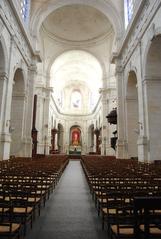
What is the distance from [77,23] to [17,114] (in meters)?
13.8

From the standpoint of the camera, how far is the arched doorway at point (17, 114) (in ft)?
52.0

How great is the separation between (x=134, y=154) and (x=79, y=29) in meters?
16.4

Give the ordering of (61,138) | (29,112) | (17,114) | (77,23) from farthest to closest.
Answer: (61,138), (77,23), (29,112), (17,114)

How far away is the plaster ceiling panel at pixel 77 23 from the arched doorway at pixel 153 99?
1290 centimetres

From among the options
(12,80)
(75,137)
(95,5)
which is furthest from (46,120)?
(75,137)

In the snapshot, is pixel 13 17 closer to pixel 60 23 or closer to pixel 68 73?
pixel 60 23

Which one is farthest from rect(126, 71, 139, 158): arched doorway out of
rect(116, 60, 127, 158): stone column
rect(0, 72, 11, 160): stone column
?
rect(0, 72, 11, 160): stone column

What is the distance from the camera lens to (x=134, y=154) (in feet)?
53.3

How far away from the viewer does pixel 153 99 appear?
11859mm

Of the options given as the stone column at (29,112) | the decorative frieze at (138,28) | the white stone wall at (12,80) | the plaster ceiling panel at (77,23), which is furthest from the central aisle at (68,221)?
the plaster ceiling panel at (77,23)

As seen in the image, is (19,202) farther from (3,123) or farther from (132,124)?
(132,124)

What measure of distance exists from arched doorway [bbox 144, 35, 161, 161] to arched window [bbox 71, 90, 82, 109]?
97.1 feet

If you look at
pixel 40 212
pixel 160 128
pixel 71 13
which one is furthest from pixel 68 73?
pixel 40 212

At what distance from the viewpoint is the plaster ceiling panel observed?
22.2 m
